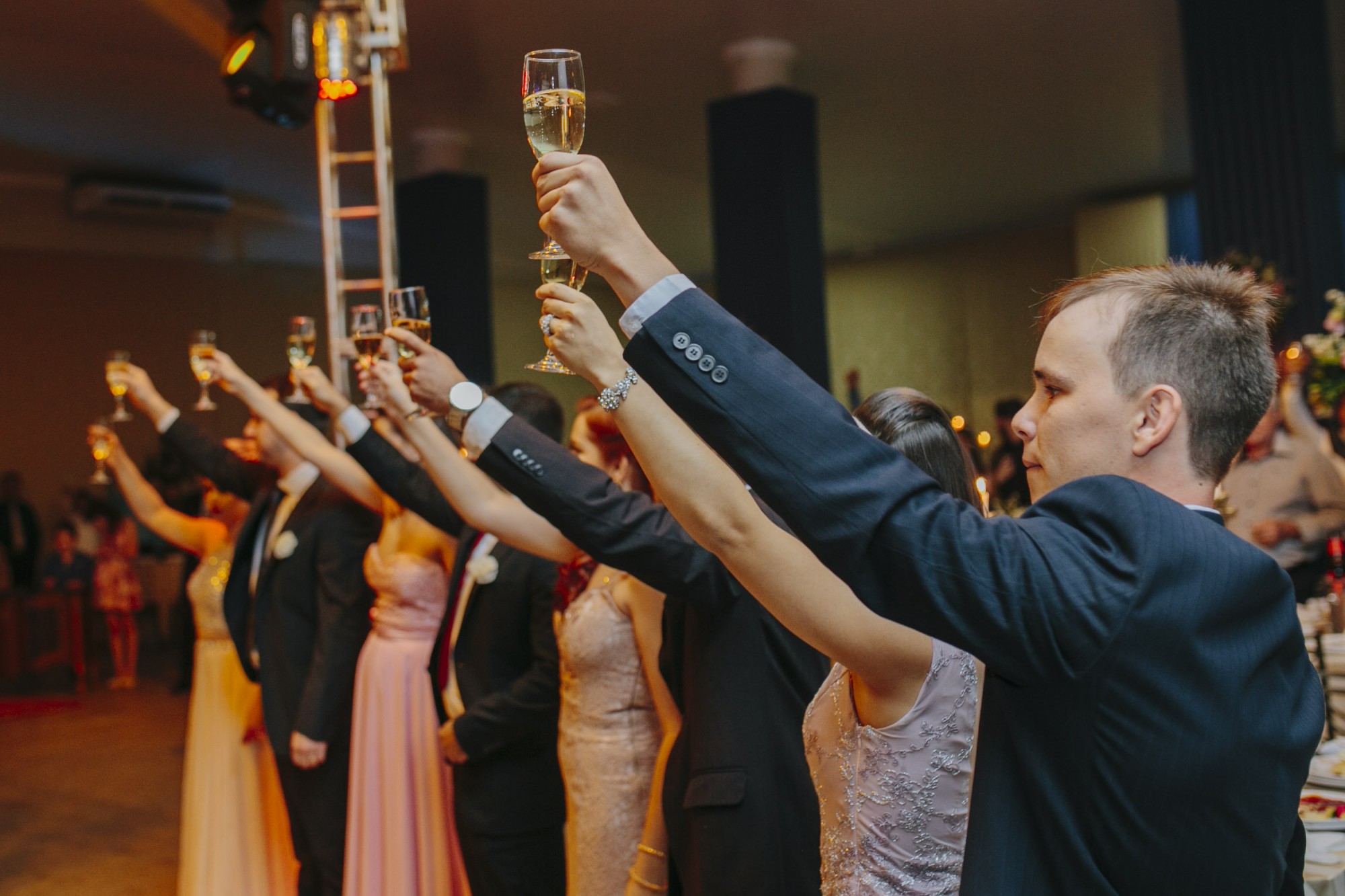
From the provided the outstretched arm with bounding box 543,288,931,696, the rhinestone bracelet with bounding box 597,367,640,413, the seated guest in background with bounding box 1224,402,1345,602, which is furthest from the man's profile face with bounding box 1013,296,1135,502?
the seated guest in background with bounding box 1224,402,1345,602

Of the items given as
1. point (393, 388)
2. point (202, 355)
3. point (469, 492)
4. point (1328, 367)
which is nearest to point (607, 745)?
point (469, 492)

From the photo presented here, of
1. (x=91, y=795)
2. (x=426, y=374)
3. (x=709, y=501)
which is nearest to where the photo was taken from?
(x=709, y=501)

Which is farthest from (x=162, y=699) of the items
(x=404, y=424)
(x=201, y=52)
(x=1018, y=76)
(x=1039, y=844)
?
(x=1039, y=844)

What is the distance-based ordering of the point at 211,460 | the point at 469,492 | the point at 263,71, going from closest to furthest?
the point at 469,492
the point at 211,460
the point at 263,71

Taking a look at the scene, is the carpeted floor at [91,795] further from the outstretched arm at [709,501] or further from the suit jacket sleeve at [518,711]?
the outstretched arm at [709,501]

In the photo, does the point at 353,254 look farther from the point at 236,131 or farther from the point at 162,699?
the point at 162,699

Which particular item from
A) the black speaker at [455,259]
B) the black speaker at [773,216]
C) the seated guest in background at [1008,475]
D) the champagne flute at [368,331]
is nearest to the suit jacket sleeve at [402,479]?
the champagne flute at [368,331]

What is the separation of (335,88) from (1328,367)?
11.2ft

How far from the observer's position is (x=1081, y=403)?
0.99 metres

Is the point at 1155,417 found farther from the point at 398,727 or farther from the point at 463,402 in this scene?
the point at 398,727

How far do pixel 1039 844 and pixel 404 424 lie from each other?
1.61 meters

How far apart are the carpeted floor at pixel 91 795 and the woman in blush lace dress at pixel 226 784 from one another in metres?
0.68

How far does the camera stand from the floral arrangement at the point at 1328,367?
3709 mm

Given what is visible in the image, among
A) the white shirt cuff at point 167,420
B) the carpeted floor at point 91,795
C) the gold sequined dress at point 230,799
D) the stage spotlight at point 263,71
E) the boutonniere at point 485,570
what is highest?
the stage spotlight at point 263,71
